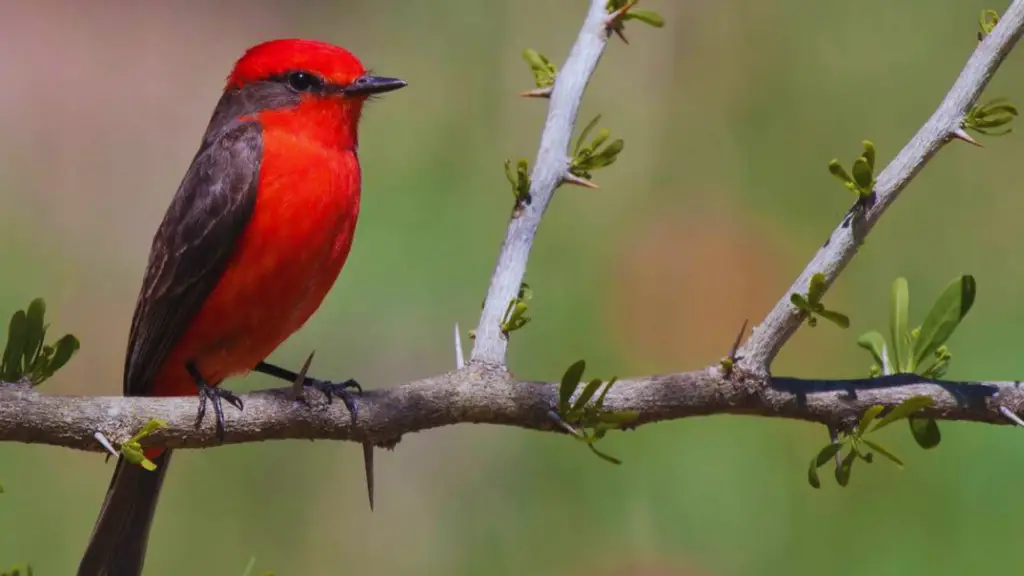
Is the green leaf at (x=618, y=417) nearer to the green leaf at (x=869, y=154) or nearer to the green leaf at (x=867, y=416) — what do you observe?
the green leaf at (x=867, y=416)

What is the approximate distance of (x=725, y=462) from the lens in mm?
5094

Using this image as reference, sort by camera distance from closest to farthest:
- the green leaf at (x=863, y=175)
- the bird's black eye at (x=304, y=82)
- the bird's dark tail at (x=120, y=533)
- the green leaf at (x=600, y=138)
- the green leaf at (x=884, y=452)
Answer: the green leaf at (x=884, y=452) → the green leaf at (x=863, y=175) → the green leaf at (x=600, y=138) → the bird's dark tail at (x=120, y=533) → the bird's black eye at (x=304, y=82)

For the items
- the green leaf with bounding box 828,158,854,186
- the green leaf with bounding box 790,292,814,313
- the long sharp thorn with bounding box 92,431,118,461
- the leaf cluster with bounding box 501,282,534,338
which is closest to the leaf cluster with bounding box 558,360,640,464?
the leaf cluster with bounding box 501,282,534,338

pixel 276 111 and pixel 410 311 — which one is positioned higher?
pixel 276 111

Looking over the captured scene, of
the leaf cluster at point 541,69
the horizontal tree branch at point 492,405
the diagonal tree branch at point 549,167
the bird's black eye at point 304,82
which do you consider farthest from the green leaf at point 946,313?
the bird's black eye at point 304,82

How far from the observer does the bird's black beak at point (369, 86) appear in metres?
3.85

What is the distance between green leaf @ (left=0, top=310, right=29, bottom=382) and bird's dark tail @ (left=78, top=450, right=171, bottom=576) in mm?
865

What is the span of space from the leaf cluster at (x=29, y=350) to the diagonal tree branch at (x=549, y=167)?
0.91m

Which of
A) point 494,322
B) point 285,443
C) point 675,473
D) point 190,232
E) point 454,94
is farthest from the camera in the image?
point 454,94

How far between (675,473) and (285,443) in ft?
5.28

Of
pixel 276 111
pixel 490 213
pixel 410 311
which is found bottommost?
pixel 410 311

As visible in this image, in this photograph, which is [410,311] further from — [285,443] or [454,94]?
[454,94]

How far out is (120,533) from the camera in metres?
3.47

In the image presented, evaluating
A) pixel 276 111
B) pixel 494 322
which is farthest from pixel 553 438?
pixel 494 322
